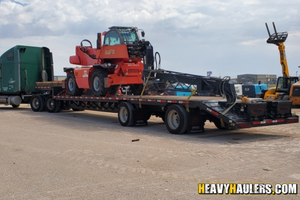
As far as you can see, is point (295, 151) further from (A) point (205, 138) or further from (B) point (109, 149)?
(B) point (109, 149)

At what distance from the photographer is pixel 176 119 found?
12.1 meters

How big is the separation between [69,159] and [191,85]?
586 centimetres

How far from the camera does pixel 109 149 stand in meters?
9.34

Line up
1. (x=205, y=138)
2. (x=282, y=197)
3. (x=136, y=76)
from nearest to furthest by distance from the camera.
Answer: (x=282, y=197) → (x=205, y=138) → (x=136, y=76)

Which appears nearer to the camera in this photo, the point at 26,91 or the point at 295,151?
the point at 295,151

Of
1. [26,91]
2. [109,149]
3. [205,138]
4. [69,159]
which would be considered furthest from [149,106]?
[26,91]

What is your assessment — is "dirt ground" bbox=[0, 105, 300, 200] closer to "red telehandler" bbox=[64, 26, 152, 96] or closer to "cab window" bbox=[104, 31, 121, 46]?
"red telehandler" bbox=[64, 26, 152, 96]

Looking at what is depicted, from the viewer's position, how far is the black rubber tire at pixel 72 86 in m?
17.8

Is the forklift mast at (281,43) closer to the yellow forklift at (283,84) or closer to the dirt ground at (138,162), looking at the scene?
the yellow forklift at (283,84)
